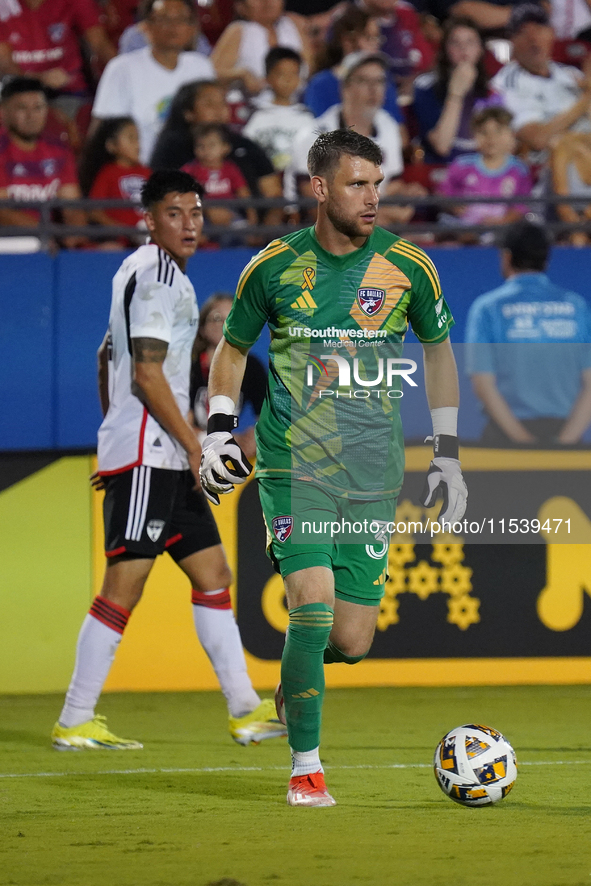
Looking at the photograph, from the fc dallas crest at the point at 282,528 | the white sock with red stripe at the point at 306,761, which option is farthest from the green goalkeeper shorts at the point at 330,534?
the white sock with red stripe at the point at 306,761

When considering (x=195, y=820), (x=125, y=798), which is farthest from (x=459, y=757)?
(x=125, y=798)

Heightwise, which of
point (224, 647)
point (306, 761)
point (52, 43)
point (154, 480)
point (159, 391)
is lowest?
point (224, 647)

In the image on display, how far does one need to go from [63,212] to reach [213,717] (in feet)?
13.3

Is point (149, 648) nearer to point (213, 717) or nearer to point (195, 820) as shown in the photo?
point (213, 717)

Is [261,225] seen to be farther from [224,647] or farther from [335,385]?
[335,385]

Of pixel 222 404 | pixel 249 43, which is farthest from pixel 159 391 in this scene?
pixel 249 43

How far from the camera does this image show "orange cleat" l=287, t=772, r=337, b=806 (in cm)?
483

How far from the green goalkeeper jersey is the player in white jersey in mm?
1296

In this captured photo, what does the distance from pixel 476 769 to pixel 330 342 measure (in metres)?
1.65

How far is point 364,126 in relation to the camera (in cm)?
1015

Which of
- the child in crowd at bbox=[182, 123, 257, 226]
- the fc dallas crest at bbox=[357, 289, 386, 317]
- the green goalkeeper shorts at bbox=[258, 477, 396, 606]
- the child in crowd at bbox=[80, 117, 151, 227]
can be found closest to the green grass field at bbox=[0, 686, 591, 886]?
the green goalkeeper shorts at bbox=[258, 477, 396, 606]

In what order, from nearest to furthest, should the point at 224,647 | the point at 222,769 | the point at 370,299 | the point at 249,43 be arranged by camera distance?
the point at 370,299, the point at 222,769, the point at 224,647, the point at 249,43

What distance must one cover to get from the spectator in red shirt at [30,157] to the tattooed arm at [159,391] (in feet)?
11.7

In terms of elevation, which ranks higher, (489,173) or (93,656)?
(489,173)
